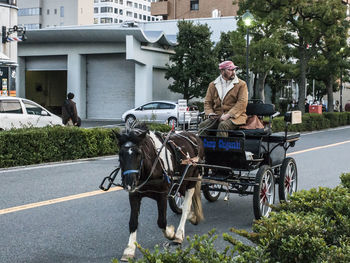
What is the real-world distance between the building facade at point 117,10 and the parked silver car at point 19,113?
435 ft

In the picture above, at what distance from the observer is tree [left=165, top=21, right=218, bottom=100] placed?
1339 inches

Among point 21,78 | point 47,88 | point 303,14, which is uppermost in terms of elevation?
point 303,14

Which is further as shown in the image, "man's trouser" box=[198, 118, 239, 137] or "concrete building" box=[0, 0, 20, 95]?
"concrete building" box=[0, 0, 20, 95]

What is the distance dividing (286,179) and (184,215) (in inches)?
99.7

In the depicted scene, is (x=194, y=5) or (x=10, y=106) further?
(x=194, y=5)

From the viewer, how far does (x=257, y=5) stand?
30188 mm

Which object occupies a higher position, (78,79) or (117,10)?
(117,10)

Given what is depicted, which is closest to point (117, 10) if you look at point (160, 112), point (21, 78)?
point (21, 78)

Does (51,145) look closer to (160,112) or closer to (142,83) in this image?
(160,112)

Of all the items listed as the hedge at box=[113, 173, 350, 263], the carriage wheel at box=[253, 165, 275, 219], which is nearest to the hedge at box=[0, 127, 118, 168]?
the carriage wheel at box=[253, 165, 275, 219]

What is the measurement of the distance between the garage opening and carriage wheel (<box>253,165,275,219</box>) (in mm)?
36574

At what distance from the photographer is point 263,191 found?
741 cm

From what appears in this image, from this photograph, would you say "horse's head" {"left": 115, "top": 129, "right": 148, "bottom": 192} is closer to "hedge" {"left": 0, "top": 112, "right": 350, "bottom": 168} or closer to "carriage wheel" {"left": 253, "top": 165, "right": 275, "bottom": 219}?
"carriage wheel" {"left": 253, "top": 165, "right": 275, "bottom": 219}

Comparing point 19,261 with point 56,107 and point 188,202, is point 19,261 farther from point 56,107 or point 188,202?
point 56,107
